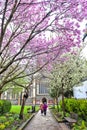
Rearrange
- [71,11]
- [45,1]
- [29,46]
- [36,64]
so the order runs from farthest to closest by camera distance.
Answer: [36,64] < [29,46] < [71,11] < [45,1]

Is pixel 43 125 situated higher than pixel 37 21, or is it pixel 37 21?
pixel 37 21

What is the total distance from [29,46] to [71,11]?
3.62 m

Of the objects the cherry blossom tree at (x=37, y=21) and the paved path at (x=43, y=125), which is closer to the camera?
the cherry blossom tree at (x=37, y=21)

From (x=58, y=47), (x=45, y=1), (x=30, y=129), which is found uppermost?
(x=45, y=1)

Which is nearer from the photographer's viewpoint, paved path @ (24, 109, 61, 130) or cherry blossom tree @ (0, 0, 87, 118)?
cherry blossom tree @ (0, 0, 87, 118)

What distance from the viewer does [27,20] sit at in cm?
887

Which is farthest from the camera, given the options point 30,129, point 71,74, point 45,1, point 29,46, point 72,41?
point 71,74

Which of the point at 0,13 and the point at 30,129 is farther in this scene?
the point at 30,129

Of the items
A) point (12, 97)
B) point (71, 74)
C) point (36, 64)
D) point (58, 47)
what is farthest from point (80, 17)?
point (12, 97)

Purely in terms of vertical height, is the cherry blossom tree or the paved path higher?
the cherry blossom tree

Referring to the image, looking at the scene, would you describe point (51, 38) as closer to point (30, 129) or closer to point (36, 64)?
point (36, 64)

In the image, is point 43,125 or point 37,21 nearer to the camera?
point 37,21

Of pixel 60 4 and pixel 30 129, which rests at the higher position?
pixel 60 4

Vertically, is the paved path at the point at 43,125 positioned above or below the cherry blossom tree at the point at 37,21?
below
